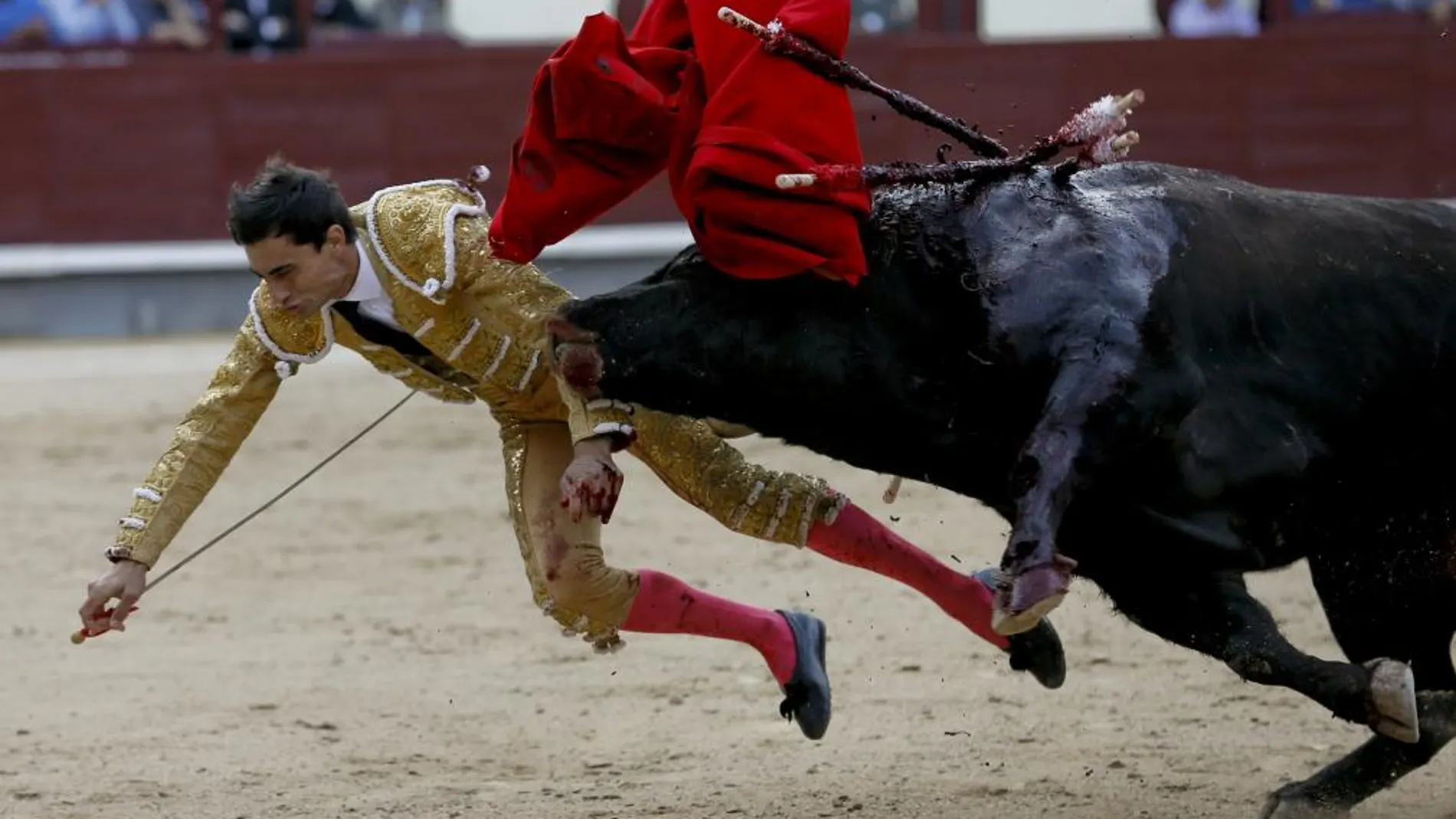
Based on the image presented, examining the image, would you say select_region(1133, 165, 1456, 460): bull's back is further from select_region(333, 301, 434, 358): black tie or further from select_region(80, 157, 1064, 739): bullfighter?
select_region(333, 301, 434, 358): black tie

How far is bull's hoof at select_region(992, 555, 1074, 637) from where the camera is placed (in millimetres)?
2814

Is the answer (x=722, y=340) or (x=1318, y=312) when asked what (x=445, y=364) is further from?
(x=1318, y=312)

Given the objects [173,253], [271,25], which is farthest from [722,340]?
[271,25]

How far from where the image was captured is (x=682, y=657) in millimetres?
5062

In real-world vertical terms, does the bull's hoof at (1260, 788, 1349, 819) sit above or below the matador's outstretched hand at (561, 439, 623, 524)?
below

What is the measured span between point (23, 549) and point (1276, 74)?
21.9 feet

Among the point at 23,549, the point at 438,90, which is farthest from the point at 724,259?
the point at 438,90

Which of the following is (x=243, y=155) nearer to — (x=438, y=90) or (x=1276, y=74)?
(x=438, y=90)

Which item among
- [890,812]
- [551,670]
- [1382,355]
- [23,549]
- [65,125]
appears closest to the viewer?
[1382,355]

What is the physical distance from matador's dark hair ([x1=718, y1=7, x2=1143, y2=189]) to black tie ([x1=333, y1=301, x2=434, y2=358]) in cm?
90

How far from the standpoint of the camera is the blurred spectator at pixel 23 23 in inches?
411

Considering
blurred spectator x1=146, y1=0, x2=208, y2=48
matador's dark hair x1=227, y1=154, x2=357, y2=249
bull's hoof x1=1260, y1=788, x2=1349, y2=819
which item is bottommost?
blurred spectator x1=146, y1=0, x2=208, y2=48

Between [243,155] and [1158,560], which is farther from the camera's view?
[243,155]

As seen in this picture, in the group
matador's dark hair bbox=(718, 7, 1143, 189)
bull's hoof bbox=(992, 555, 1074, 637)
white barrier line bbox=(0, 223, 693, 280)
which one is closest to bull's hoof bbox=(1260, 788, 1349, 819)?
bull's hoof bbox=(992, 555, 1074, 637)
